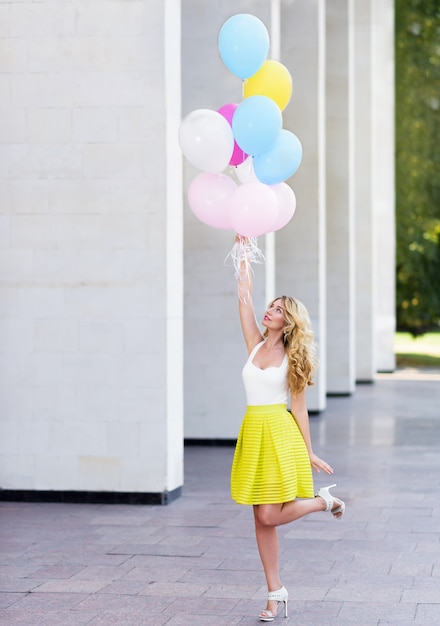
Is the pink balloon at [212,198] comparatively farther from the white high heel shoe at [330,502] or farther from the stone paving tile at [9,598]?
the stone paving tile at [9,598]

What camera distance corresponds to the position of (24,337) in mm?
10523

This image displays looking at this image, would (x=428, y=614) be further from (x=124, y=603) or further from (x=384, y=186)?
(x=384, y=186)

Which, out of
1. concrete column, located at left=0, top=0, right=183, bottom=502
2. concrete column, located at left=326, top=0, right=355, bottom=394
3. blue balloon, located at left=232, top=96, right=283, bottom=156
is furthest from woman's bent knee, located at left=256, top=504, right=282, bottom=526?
concrete column, located at left=326, top=0, right=355, bottom=394

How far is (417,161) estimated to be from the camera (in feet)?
110

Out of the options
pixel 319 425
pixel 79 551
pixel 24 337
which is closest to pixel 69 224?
pixel 24 337

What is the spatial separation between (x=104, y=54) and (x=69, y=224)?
1471mm

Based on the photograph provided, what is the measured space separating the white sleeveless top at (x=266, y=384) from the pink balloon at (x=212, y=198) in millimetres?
882

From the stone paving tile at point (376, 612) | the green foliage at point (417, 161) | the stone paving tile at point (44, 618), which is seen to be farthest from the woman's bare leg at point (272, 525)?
the green foliage at point (417, 161)

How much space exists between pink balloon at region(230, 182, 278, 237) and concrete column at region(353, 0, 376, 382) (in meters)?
19.3

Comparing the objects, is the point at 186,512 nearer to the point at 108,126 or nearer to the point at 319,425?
the point at 108,126

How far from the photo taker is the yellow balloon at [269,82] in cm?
705

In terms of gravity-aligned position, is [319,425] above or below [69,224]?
below

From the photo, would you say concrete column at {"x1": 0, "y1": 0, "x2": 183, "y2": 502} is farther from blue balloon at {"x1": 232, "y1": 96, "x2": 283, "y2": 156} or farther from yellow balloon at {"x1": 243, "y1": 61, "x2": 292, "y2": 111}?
blue balloon at {"x1": 232, "y1": 96, "x2": 283, "y2": 156}

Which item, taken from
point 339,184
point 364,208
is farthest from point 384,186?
point 339,184
